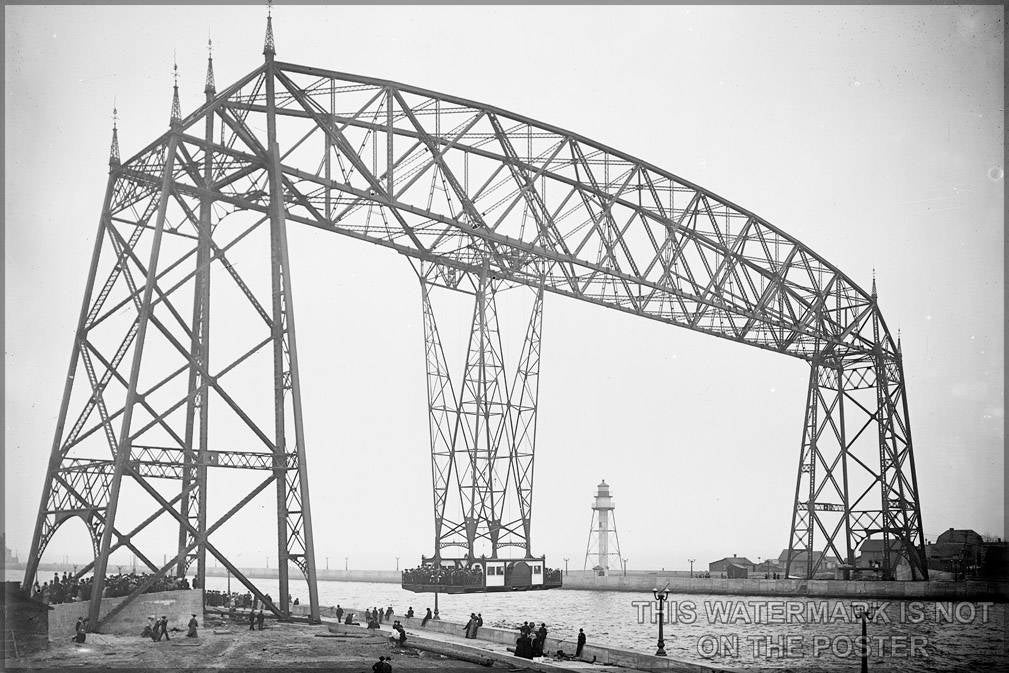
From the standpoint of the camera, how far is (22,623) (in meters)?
21.5

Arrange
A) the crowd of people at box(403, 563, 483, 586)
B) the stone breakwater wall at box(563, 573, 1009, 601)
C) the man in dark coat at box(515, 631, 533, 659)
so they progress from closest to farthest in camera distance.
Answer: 1. the man in dark coat at box(515, 631, 533, 659)
2. the crowd of people at box(403, 563, 483, 586)
3. the stone breakwater wall at box(563, 573, 1009, 601)

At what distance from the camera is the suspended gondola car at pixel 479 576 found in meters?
38.8

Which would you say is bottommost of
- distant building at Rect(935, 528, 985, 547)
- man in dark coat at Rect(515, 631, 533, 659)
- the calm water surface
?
the calm water surface

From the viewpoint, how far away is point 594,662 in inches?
1049

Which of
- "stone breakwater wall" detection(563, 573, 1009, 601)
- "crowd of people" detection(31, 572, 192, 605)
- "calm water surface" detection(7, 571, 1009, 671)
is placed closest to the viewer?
"crowd of people" detection(31, 572, 192, 605)

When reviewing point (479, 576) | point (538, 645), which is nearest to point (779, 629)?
point (479, 576)

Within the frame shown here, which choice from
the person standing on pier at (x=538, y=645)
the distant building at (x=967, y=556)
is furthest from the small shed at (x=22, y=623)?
the distant building at (x=967, y=556)

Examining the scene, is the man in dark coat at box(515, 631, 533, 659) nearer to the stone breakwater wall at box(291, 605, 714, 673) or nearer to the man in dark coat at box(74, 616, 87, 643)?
the stone breakwater wall at box(291, 605, 714, 673)

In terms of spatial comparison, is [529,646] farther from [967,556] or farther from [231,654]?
[967,556]

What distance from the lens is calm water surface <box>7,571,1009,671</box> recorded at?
115ft

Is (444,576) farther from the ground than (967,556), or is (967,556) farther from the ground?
(967,556)

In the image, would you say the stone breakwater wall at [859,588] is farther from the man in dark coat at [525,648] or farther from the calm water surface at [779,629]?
the man in dark coat at [525,648]

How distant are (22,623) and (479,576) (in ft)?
64.8

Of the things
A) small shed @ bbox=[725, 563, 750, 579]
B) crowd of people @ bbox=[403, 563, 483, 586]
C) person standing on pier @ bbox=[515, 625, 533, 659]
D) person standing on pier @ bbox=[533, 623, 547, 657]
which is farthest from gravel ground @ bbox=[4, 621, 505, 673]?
small shed @ bbox=[725, 563, 750, 579]
